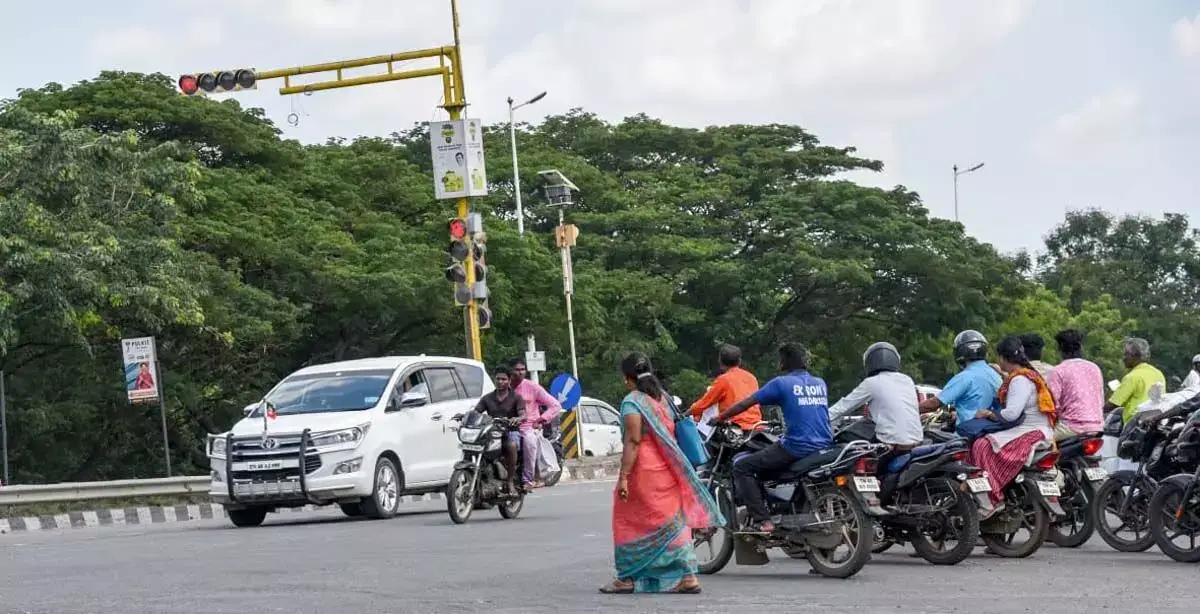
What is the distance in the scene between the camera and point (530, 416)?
62.6ft

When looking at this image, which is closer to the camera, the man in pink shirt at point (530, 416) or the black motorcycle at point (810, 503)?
the black motorcycle at point (810, 503)

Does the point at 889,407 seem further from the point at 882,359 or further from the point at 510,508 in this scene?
the point at 510,508

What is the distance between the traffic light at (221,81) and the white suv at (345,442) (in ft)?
17.9

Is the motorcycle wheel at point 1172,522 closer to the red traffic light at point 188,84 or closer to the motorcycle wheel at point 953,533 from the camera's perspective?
the motorcycle wheel at point 953,533

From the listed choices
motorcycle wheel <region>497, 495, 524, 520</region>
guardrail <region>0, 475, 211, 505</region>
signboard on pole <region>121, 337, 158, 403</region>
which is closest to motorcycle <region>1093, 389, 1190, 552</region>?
motorcycle wheel <region>497, 495, 524, 520</region>

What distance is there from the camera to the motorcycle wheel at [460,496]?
59.9ft

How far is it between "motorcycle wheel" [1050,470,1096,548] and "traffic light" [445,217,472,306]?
47.1 feet

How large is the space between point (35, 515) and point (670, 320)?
1091 inches

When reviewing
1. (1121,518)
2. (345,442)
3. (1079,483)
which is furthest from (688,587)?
(345,442)

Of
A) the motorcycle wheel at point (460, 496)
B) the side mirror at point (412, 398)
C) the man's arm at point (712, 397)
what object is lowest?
the motorcycle wheel at point (460, 496)

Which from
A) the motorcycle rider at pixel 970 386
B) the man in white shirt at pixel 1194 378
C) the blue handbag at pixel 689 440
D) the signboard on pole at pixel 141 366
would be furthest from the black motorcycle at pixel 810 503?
the signboard on pole at pixel 141 366

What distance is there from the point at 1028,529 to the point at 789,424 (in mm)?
2469

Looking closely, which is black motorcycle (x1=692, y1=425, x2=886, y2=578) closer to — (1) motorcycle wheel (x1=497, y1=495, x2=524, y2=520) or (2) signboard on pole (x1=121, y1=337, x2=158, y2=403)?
(1) motorcycle wheel (x1=497, y1=495, x2=524, y2=520)

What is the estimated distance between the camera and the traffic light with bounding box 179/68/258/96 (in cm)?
2447
